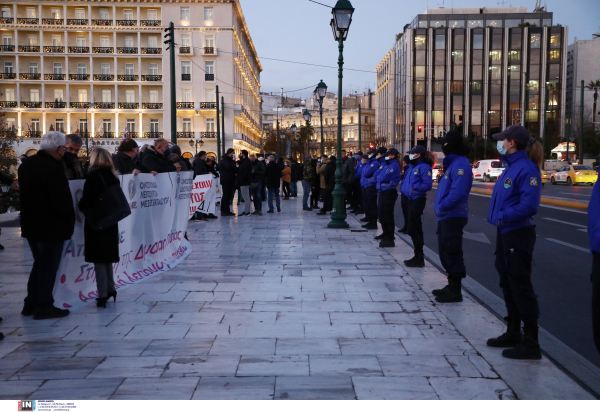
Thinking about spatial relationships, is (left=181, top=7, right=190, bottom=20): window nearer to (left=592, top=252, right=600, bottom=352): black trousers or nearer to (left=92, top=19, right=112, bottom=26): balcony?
(left=92, top=19, right=112, bottom=26): balcony

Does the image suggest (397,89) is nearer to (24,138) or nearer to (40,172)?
(24,138)

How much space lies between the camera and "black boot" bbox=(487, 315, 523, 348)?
5.09 m

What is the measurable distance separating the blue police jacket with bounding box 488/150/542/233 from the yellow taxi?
125ft

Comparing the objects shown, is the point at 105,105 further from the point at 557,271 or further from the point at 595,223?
the point at 595,223

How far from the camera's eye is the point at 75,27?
223 feet

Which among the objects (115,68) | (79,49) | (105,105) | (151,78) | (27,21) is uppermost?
(27,21)

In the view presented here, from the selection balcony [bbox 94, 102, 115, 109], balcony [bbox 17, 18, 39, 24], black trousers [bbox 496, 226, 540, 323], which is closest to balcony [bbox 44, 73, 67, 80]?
balcony [bbox 94, 102, 115, 109]

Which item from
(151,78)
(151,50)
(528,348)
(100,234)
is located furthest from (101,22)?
(528,348)

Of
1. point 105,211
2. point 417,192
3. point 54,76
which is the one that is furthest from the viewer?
point 54,76

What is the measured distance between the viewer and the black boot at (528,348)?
15.6 feet

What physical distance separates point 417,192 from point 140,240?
4.03 m

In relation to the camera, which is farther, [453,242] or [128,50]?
[128,50]

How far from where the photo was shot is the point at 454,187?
661 cm

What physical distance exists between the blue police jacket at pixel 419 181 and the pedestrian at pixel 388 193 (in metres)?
1.73
